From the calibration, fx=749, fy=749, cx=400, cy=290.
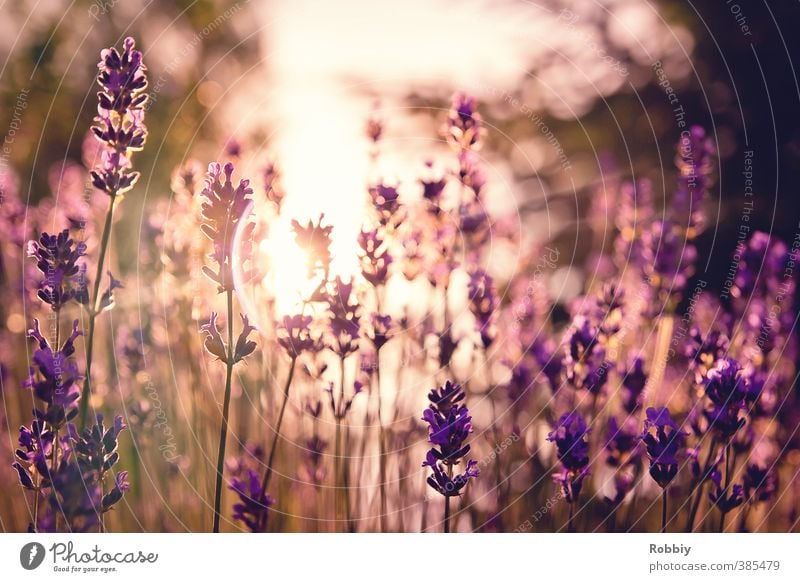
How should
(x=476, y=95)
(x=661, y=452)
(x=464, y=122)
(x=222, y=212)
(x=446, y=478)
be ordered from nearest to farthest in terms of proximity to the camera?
(x=222, y=212)
(x=446, y=478)
(x=661, y=452)
(x=464, y=122)
(x=476, y=95)

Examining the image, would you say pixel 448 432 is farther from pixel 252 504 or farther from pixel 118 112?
pixel 118 112

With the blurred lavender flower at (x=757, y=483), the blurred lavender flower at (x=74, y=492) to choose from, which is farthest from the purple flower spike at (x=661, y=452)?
the blurred lavender flower at (x=74, y=492)

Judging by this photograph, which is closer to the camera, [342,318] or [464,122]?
Answer: [342,318]

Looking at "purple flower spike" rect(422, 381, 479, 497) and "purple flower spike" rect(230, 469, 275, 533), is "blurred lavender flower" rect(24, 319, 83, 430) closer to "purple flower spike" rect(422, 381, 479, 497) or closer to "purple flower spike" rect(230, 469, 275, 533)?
"purple flower spike" rect(230, 469, 275, 533)

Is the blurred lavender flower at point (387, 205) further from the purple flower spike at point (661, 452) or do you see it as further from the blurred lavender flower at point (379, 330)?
the purple flower spike at point (661, 452)

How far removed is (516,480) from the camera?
2045 mm

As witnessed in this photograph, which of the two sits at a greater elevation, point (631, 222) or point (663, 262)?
point (631, 222)

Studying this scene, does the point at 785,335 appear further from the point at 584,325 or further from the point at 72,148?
the point at 72,148

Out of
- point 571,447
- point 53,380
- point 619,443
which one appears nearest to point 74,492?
point 53,380
